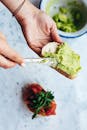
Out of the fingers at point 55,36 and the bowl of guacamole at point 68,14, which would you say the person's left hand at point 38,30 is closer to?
the fingers at point 55,36

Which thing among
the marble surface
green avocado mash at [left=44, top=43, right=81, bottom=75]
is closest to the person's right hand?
green avocado mash at [left=44, top=43, right=81, bottom=75]

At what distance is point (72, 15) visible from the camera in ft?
4.43

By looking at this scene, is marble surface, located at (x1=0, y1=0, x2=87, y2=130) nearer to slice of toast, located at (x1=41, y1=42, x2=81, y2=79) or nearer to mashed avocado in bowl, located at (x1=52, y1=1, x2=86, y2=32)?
mashed avocado in bowl, located at (x1=52, y1=1, x2=86, y2=32)

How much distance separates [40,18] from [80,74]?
0.24m

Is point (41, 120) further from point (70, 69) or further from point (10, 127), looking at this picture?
point (70, 69)

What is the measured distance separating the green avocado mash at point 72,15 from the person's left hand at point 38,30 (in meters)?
0.14

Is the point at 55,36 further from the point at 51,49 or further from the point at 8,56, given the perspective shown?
the point at 8,56

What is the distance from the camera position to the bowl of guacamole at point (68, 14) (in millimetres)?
1296

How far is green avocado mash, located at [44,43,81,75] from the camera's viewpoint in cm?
110

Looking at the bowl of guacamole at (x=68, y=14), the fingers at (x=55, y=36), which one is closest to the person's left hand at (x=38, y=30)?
the fingers at (x=55, y=36)

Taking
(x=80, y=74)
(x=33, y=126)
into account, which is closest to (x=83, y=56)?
(x=80, y=74)

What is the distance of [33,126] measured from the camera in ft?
4.17

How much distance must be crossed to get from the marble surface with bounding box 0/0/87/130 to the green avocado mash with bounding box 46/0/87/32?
0.05 metres

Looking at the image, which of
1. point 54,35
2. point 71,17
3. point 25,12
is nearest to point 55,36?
point 54,35
